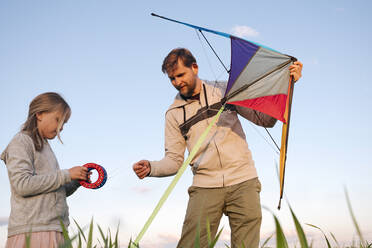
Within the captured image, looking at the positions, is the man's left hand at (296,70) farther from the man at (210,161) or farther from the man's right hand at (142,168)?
the man's right hand at (142,168)

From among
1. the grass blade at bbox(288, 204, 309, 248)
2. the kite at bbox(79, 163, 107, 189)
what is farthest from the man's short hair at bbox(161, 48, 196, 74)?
the grass blade at bbox(288, 204, 309, 248)

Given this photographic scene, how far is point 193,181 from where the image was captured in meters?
3.49

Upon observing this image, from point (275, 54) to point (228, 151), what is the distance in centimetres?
90

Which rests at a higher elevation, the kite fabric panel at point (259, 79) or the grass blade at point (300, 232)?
the kite fabric panel at point (259, 79)

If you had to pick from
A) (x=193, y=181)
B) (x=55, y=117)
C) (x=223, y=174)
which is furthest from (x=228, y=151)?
(x=55, y=117)

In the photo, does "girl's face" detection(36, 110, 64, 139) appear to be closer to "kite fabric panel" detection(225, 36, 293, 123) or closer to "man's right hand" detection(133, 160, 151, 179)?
"man's right hand" detection(133, 160, 151, 179)

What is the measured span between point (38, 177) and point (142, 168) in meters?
0.83

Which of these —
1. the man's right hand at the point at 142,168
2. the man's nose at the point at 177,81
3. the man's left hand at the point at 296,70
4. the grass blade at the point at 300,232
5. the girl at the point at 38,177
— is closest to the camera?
the grass blade at the point at 300,232

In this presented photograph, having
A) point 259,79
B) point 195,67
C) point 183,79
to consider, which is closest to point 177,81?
point 183,79

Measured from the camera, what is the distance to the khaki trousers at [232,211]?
10.6 feet

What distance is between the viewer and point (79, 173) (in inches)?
115

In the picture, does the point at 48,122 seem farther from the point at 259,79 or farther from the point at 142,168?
the point at 259,79

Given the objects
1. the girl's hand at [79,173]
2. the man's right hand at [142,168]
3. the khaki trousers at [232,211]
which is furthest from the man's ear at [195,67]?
the girl's hand at [79,173]

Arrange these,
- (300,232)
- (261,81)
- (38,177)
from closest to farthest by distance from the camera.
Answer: (300,232)
(38,177)
(261,81)
